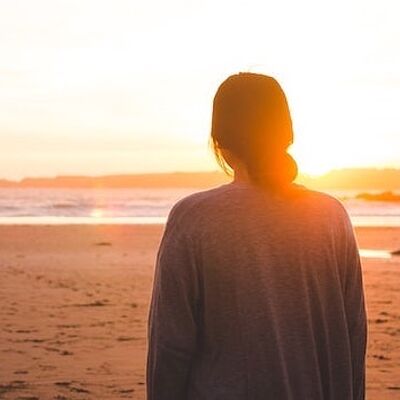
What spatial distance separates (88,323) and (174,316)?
23.1 feet

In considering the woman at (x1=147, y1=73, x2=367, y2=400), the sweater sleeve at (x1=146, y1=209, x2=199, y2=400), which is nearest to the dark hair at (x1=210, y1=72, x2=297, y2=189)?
the woman at (x1=147, y1=73, x2=367, y2=400)

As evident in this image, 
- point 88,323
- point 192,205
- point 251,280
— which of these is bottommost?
point 88,323

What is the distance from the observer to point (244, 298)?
2.27m

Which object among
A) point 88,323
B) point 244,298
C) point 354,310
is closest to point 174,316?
point 244,298

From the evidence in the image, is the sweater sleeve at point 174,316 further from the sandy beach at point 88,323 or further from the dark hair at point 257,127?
the sandy beach at point 88,323

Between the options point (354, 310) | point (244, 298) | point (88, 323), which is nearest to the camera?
point (244, 298)

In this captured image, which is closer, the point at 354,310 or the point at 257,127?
the point at 257,127

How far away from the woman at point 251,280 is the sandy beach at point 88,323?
160 inches

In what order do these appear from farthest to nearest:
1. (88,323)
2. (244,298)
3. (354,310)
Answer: (88,323)
(354,310)
(244,298)

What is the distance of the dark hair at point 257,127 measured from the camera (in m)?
2.32

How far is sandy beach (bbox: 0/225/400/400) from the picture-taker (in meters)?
6.57

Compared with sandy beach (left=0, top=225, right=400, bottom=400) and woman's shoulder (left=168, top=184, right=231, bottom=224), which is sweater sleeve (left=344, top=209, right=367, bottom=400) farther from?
sandy beach (left=0, top=225, right=400, bottom=400)

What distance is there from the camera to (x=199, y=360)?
231cm

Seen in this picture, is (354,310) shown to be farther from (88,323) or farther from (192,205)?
(88,323)
